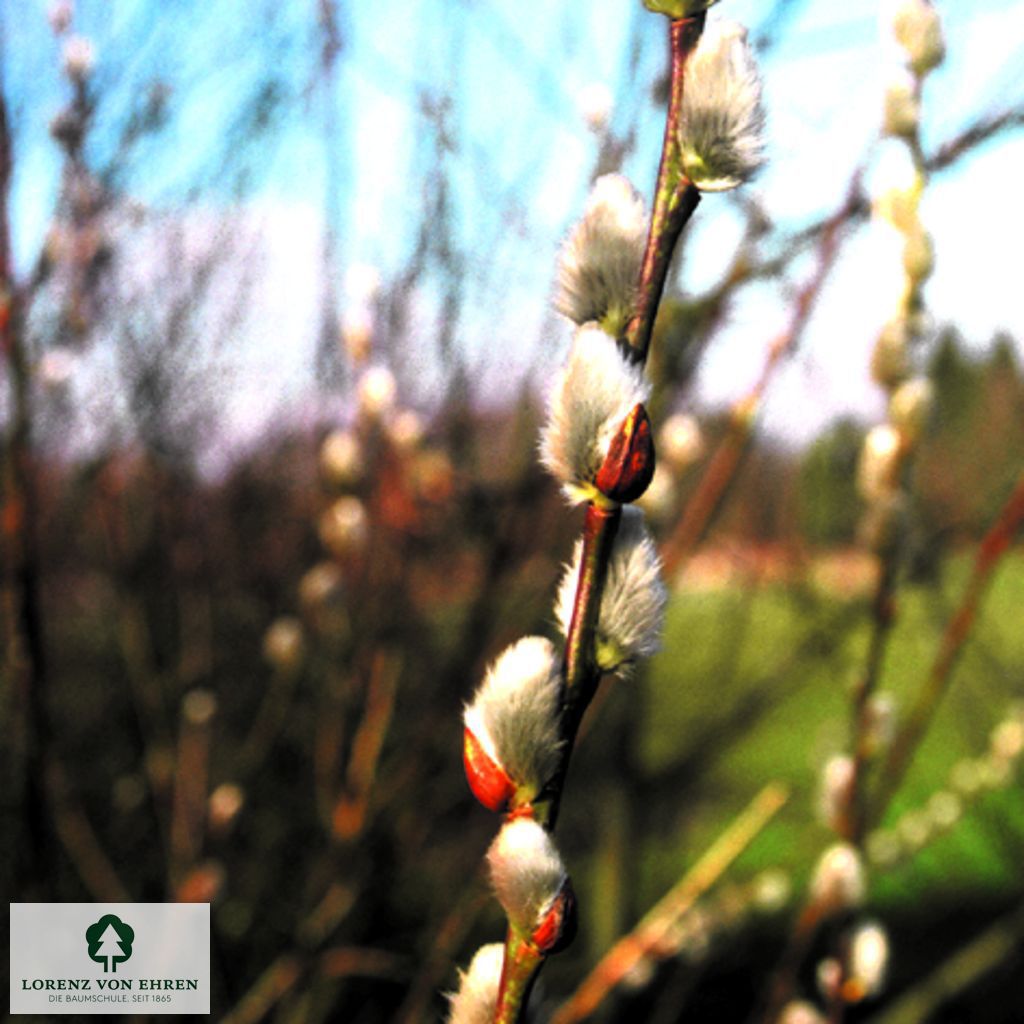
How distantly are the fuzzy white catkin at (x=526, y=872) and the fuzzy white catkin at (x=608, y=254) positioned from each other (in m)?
0.17

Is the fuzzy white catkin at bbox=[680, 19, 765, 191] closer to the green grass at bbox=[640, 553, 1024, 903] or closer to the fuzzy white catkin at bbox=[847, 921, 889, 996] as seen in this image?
the fuzzy white catkin at bbox=[847, 921, 889, 996]

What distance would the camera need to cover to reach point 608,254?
1.18ft

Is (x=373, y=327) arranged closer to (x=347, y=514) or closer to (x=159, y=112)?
(x=347, y=514)

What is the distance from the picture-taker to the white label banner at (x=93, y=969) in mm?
997

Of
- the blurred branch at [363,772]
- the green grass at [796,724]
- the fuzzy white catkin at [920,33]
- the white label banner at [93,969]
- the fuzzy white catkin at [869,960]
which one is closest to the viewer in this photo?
the fuzzy white catkin at [920,33]

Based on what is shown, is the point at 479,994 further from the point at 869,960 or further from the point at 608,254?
the point at 869,960

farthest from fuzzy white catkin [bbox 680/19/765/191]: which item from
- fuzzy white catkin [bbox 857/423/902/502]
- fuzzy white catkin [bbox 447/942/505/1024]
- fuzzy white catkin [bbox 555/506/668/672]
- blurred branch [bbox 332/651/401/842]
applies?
blurred branch [bbox 332/651/401/842]

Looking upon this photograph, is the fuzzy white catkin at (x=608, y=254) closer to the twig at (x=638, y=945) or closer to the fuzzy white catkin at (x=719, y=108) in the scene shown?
the fuzzy white catkin at (x=719, y=108)

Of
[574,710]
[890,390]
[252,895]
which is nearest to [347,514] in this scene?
[890,390]

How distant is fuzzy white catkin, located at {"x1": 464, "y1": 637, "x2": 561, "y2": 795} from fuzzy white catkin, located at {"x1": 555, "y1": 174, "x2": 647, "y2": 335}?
11 cm

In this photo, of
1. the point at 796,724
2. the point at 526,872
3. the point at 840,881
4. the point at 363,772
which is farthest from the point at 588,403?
the point at 796,724

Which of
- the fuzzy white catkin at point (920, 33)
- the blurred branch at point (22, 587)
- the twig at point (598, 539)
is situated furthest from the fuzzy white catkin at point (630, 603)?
the blurred branch at point (22, 587)

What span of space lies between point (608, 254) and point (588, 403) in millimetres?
49

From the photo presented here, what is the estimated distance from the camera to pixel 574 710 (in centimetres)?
37
